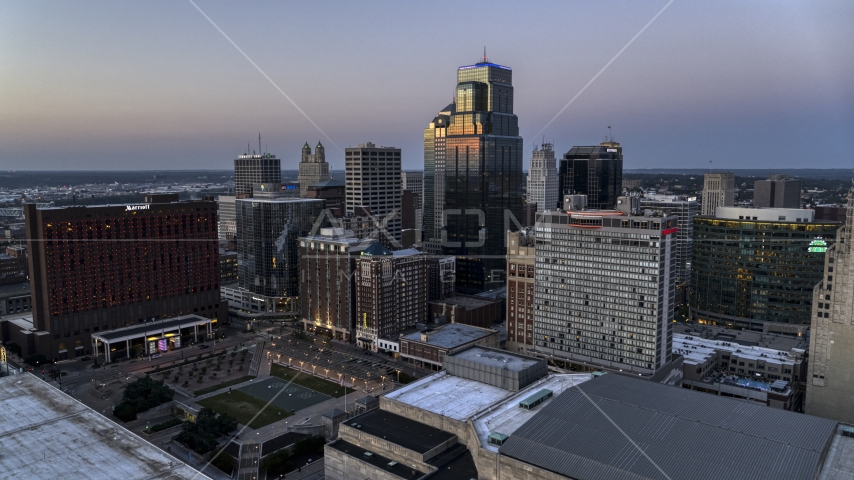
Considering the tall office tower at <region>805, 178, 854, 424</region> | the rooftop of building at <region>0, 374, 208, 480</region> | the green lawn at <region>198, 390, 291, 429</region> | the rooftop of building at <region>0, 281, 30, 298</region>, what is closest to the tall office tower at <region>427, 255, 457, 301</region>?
the green lawn at <region>198, 390, 291, 429</region>

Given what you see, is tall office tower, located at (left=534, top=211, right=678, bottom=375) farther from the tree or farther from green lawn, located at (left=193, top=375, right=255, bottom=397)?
the tree

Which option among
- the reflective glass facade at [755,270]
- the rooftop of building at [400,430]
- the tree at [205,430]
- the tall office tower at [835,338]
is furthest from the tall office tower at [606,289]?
the tree at [205,430]

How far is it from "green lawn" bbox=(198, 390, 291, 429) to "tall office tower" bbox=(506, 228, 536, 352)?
57820 millimetres

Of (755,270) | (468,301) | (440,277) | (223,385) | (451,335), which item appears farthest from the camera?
(440,277)

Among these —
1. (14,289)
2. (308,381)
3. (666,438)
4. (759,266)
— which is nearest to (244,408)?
(308,381)

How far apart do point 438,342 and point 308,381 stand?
31.8 meters

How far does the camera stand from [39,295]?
14612 centimetres

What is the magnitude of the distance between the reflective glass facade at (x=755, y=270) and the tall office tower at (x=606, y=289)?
61.8 m

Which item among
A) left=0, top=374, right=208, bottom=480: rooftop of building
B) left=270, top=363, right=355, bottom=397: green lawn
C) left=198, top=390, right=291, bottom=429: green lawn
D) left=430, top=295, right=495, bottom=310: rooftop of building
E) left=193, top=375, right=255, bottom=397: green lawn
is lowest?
left=270, top=363, right=355, bottom=397: green lawn

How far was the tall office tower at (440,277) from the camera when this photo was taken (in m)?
184

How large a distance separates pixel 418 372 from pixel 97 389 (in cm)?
7042

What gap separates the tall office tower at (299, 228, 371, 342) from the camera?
528ft

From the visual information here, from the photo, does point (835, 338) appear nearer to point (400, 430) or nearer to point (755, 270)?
point (755, 270)

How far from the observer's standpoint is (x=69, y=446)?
7331 cm
